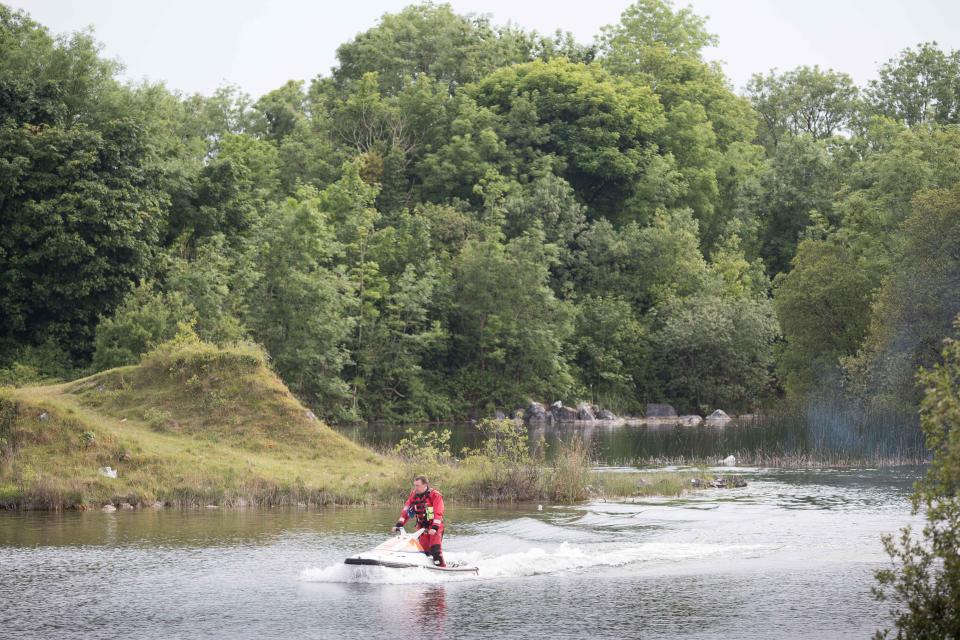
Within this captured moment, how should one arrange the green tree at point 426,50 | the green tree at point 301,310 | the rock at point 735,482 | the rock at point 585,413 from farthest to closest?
the green tree at point 426,50
the rock at point 585,413
the green tree at point 301,310
the rock at point 735,482

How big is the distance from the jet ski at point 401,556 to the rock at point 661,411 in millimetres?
64723

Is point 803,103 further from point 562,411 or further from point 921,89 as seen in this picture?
point 562,411

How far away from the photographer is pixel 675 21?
112 m

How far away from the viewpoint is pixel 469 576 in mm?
23734

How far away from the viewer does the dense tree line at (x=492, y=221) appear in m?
60.2

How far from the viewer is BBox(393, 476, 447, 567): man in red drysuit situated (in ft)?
77.4

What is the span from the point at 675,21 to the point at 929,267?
208ft

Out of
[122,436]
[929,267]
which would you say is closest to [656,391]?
[929,267]

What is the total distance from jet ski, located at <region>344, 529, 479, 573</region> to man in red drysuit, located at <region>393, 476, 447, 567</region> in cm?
12

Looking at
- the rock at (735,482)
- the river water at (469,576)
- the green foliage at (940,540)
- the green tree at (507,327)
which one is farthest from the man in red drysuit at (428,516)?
the green tree at (507,327)

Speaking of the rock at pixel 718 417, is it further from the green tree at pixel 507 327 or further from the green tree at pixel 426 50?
the green tree at pixel 426 50

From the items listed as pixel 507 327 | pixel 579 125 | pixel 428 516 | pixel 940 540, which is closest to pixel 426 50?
pixel 579 125

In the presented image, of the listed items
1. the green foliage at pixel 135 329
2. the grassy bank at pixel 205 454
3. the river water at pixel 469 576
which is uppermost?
the green foliage at pixel 135 329

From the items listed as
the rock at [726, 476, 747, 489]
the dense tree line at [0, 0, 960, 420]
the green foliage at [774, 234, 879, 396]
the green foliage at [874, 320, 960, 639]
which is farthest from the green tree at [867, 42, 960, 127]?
the green foliage at [874, 320, 960, 639]
